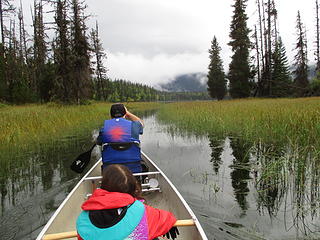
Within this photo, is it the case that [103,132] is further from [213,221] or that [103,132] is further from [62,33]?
[62,33]

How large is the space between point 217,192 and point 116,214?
3564 mm

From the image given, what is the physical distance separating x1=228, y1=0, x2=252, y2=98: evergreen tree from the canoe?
29181 mm

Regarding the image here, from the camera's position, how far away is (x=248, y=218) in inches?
162

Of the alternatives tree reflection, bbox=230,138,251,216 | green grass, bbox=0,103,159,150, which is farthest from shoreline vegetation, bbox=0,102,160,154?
tree reflection, bbox=230,138,251,216

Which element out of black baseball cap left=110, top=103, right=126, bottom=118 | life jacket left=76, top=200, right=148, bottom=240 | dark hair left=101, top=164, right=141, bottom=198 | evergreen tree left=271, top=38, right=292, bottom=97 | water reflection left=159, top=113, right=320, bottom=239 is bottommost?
water reflection left=159, top=113, right=320, bottom=239

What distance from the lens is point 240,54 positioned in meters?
32.5

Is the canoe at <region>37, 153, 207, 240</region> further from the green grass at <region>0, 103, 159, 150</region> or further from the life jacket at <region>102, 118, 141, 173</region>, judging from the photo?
the green grass at <region>0, 103, 159, 150</region>

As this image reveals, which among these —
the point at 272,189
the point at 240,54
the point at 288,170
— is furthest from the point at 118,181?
the point at 240,54

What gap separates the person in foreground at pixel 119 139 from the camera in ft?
14.2

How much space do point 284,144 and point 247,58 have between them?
2758 cm

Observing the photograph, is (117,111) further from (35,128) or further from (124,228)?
(35,128)

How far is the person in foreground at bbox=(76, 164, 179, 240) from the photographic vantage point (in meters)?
2.01

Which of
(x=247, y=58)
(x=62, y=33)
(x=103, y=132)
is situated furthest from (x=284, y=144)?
(x=247, y=58)

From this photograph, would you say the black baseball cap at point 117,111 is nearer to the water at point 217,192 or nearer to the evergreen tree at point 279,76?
the water at point 217,192
